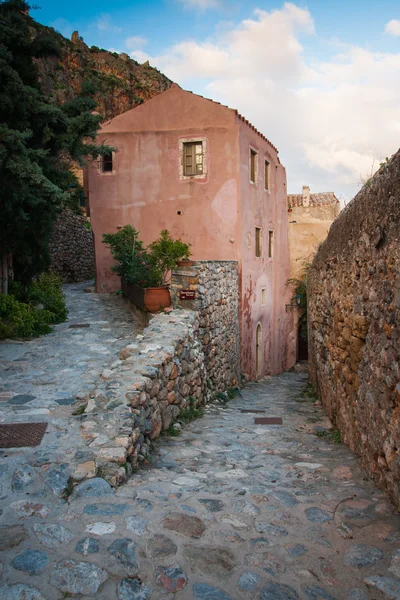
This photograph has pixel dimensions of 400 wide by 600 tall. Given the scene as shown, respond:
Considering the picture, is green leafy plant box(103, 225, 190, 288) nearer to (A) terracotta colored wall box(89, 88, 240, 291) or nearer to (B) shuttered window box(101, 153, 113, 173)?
(A) terracotta colored wall box(89, 88, 240, 291)

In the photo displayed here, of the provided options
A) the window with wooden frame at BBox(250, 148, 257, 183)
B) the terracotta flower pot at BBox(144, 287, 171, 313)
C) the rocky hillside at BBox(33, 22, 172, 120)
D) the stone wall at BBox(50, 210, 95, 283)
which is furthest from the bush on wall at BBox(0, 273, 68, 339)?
the rocky hillside at BBox(33, 22, 172, 120)

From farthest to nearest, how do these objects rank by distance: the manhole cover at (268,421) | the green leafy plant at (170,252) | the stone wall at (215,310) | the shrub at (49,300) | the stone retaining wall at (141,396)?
the shrub at (49,300) < the green leafy plant at (170,252) < the stone wall at (215,310) < the manhole cover at (268,421) < the stone retaining wall at (141,396)

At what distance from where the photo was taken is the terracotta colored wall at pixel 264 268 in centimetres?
1511

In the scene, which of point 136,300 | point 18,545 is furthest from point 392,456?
point 136,300

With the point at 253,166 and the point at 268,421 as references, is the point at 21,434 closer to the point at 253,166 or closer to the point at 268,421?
the point at 268,421

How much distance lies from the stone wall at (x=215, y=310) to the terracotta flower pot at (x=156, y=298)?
70cm

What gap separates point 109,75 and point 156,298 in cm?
3598

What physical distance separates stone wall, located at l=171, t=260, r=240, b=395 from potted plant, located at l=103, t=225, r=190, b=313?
744 millimetres

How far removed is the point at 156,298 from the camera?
9.55 meters

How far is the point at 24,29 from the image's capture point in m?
9.23

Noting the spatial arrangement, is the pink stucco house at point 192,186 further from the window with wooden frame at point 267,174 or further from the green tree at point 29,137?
the green tree at point 29,137

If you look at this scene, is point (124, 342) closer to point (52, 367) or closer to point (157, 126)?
point (52, 367)

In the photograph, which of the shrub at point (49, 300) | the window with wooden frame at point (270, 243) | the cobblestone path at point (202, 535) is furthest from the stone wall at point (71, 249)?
the cobblestone path at point (202, 535)

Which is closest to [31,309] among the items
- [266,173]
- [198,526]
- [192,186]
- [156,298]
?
[156,298]
